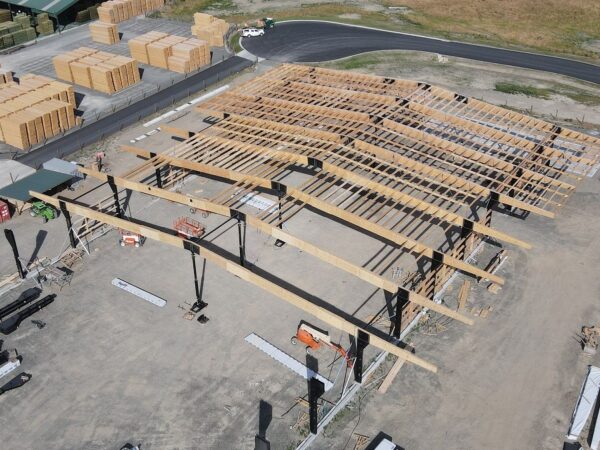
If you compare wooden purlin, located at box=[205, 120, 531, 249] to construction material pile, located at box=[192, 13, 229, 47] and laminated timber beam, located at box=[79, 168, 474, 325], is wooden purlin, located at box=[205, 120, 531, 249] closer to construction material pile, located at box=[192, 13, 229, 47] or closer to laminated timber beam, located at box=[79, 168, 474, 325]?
laminated timber beam, located at box=[79, 168, 474, 325]

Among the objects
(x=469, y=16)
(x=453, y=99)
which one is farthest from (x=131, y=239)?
(x=469, y=16)

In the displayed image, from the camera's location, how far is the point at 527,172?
38.1 m

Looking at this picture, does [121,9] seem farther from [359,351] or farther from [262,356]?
[359,351]

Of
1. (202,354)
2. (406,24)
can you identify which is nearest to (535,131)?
(202,354)

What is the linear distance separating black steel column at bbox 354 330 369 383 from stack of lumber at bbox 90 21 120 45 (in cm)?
6247

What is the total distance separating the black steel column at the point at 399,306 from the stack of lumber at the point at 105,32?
199 ft

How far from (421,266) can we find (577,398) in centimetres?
1205

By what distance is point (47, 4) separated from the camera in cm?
7894

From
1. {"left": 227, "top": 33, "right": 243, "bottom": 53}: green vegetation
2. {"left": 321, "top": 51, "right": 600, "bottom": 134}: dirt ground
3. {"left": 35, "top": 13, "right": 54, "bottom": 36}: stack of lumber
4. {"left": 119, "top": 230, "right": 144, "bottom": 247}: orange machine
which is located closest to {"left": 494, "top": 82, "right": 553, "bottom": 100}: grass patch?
{"left": 321, "top": 51, "right": 600, "bottom": 134}: dirt ground

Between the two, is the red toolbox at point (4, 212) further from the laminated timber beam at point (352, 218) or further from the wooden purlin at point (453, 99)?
the wooden purlin at point (453, 99)

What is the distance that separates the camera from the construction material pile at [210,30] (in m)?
73.4

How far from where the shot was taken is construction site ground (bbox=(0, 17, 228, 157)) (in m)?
59.2

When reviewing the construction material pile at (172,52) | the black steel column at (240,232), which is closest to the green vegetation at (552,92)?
the construction material pile at (172,52)

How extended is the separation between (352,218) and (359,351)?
9.40 meters
